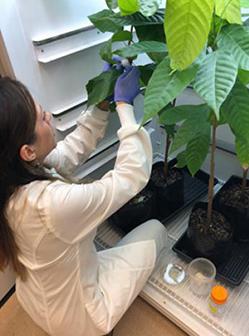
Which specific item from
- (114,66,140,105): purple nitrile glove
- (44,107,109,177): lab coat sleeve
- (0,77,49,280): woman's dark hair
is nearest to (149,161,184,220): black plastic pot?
(44,107,109,177): lab coat sleeve

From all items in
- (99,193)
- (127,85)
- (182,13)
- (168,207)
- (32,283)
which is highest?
(182,13)

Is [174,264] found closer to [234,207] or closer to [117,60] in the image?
[234,207]

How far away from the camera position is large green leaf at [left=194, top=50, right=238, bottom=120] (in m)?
0.53

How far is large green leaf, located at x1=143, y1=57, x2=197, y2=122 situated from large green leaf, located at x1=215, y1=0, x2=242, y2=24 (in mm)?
142

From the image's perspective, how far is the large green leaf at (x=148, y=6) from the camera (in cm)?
64

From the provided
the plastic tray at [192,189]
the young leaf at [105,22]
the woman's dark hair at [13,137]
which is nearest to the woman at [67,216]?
the woman's dark hair at [13,137]

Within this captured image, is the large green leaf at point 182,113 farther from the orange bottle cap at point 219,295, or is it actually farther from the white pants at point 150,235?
the orange bottle cap at point 219,295

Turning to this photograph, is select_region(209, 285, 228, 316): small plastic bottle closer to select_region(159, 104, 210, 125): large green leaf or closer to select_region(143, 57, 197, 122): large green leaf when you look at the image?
select_region(159, 104, 210, 125): large green leaf

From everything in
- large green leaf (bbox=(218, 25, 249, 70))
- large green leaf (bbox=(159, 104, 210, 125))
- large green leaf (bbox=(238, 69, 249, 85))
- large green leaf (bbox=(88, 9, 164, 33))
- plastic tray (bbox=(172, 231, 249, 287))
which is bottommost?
plastic tray (bbox=(172, 231, 249, 287))

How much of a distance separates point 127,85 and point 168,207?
0.64m

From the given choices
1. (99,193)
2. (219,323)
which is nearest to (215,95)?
(99,193)

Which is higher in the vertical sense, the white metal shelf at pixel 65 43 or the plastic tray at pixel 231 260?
the white metal shelf at pixel 65 43

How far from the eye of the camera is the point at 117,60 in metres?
0.97

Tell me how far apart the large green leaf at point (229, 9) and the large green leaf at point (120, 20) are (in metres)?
0.19
